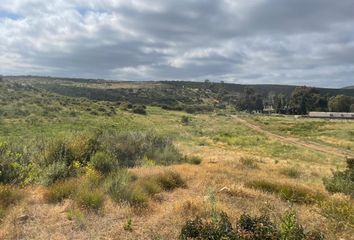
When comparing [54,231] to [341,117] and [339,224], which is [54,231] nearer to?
[339,224]

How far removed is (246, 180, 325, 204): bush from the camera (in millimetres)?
11047

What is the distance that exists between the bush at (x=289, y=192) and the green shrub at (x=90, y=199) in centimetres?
497

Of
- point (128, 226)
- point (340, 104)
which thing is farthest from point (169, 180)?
point (340, 104)

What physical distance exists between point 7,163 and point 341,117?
112254 millimetres

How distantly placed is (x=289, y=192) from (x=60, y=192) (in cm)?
638

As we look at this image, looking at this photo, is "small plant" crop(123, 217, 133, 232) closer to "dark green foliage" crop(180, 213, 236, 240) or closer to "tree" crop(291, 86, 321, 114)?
"dark green foliage" crop(180, 213, 236, 240)

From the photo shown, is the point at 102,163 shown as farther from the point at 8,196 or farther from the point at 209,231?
the point at 209,231

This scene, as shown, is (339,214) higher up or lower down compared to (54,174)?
higher up

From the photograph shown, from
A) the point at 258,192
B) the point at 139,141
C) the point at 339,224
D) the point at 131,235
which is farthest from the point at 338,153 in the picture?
the point at 131,235

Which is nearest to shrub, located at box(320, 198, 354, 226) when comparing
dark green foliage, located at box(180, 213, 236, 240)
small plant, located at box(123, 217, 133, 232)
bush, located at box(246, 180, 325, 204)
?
bush, located at box(246, 180, 325, 204)

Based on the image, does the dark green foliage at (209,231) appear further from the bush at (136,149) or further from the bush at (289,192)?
the bush at (136,149)

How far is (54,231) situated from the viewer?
291 inches

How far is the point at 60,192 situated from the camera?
9.60 metres

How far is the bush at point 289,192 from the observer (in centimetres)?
1105
